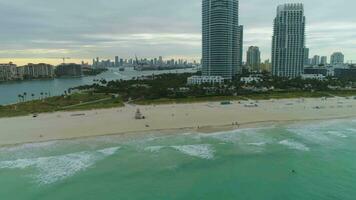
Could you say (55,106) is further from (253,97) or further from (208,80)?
(208,80)

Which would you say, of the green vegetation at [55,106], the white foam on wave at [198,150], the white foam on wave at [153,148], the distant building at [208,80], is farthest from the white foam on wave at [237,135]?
the distant building at [208,80]

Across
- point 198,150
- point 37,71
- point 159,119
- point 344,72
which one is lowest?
point 198,150

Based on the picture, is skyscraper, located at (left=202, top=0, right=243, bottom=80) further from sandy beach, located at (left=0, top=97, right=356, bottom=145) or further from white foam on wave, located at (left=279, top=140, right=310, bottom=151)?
white foam on wave, located at (left=279, top=140, right=310, bottom=151)

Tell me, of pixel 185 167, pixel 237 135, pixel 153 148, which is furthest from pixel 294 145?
pixel 153 148

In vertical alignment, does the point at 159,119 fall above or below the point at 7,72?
below

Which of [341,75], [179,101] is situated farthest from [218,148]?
[341,75]

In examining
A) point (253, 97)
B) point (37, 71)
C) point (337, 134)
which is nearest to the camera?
point (337, 134)
